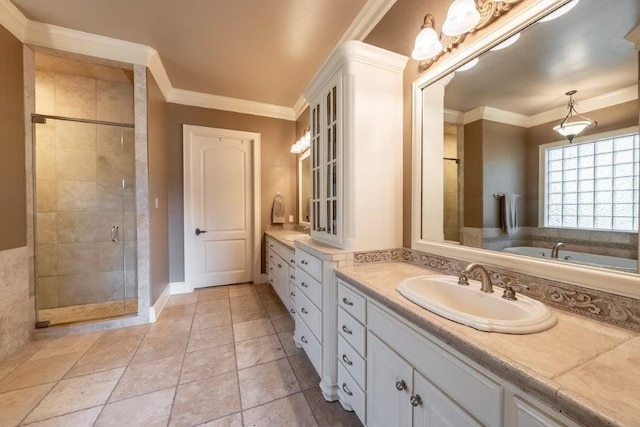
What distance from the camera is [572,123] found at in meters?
0.93

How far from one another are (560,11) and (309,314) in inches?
79.7

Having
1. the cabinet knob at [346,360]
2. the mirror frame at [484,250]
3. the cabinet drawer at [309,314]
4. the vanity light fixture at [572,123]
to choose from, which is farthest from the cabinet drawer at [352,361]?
the vanity light fixture at [572,123]

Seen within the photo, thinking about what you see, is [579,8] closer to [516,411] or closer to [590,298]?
[590,298]

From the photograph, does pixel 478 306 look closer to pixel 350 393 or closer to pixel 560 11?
pixel 350 393

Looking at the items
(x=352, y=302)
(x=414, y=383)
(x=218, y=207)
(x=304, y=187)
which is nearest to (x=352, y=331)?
(x=352, y=302)

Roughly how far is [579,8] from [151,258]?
341cm

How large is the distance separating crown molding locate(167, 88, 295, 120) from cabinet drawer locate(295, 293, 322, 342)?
2.87 m

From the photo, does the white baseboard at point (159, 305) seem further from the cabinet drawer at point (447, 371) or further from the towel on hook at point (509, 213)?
the towel on hook at point (509, 213)

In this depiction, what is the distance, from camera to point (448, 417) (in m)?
0.75

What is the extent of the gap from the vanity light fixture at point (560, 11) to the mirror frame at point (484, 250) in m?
0.02

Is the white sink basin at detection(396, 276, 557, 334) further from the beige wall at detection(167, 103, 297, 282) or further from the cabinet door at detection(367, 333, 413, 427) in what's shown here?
the beige wall at detection(167, 103, 297, 282)

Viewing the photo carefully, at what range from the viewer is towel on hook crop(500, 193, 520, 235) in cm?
112

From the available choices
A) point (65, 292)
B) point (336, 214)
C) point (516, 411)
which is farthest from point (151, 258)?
point (516, 411)

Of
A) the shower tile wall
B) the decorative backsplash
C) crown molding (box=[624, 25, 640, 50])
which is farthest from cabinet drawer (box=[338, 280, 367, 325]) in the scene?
the shower tile wall
